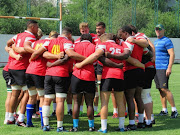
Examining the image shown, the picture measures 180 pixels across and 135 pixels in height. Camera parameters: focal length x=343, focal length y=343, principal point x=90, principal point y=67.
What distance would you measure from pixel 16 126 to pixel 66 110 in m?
2.44

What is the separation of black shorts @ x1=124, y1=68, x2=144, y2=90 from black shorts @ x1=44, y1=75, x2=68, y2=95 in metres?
1.28

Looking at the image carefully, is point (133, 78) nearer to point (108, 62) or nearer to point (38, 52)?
point (108, 62)

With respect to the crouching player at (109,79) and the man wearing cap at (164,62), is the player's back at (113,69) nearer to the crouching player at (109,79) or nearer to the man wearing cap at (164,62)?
the crouching player at (109,79)

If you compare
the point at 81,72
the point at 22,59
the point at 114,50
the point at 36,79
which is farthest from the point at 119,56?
the point at 22,59

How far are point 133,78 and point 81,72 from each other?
44.8 inches

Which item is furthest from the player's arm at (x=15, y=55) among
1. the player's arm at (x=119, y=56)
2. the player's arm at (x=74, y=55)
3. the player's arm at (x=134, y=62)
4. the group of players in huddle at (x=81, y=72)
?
the player's arm at (x=134, y=62)

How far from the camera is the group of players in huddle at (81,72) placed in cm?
684

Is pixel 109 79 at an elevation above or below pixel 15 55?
below

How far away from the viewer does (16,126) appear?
7.50 metres

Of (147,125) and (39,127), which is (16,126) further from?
(147,125)

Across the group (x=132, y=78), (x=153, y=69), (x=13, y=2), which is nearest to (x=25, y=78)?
(x=132, y=78)

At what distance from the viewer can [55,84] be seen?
22.7 feet

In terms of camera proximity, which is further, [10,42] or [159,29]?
[159,29]

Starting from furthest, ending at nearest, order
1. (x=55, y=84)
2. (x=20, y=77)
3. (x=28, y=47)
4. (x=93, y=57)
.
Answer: (x=20, y=77), (x=28, y=47), (x=55, y=84), (x=93, y=57)
